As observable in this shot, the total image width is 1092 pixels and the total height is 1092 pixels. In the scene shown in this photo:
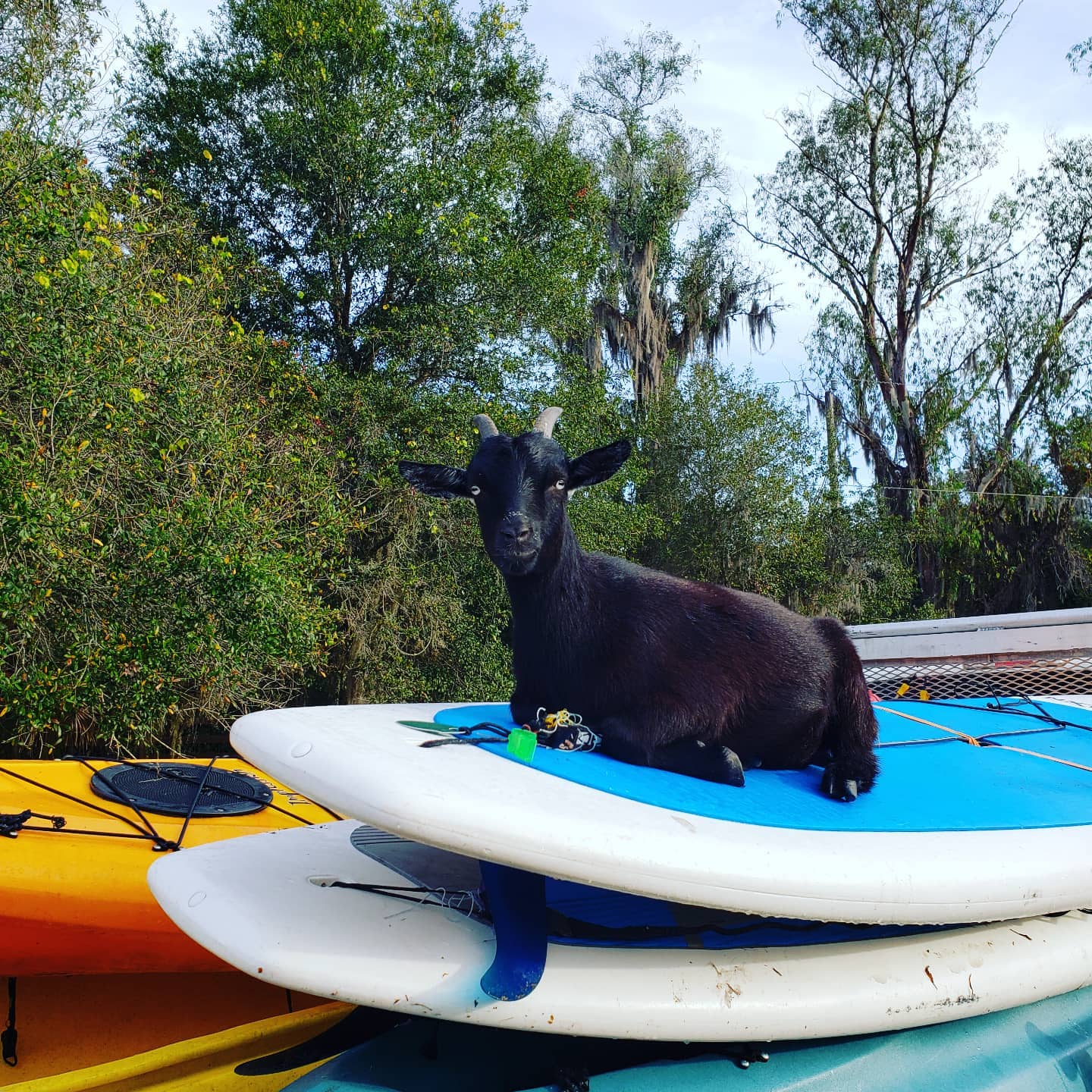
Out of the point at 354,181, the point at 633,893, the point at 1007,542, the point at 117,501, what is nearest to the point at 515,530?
the point at 633,893

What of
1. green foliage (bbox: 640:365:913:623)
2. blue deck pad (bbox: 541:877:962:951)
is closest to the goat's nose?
blue deck pad (bbox: 541:877:962:951)

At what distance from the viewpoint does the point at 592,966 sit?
2.57 meters

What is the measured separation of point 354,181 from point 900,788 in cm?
1200

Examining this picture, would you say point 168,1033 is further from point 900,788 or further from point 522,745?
point 900,788

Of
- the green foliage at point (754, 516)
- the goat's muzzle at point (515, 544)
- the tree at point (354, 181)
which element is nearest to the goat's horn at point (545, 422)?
the goat's muzzle at point (515, 544)

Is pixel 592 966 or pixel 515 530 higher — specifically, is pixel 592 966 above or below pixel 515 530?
below

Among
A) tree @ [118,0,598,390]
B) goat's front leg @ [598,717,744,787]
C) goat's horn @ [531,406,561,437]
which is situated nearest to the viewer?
goat's front leg @ [598,717,744,787]

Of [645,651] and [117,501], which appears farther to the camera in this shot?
[117,501]

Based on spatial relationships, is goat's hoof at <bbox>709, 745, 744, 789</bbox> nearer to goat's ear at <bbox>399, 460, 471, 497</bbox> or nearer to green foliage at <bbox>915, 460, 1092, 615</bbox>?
goat's ear at <bbox>399, 460, 471, 497</bbox>

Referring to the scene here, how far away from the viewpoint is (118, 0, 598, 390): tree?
12641 millimetres

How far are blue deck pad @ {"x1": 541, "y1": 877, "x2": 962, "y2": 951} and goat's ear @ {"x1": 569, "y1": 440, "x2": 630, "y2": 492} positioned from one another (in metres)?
1.38

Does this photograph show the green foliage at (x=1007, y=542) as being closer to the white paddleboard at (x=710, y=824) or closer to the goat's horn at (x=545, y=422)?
the white paddleboard at (x=710, y=824)

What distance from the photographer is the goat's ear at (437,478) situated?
3061mm

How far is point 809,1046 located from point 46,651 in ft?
22.5
